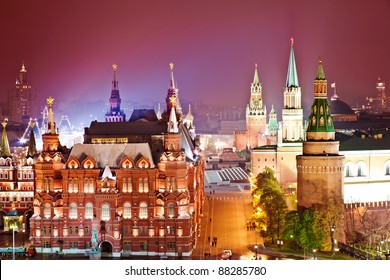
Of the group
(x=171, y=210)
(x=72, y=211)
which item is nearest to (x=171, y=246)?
(x=171, y=210)

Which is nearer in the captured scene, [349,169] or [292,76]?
[349,169]

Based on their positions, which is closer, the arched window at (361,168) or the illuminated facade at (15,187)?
the illuminated facade at (15,187)

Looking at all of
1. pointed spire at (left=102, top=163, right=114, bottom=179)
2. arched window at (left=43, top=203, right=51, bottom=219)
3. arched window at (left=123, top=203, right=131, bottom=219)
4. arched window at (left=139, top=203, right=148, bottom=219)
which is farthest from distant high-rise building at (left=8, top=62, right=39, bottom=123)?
arched window at (left=139, top=203, right=148, bottom=219)

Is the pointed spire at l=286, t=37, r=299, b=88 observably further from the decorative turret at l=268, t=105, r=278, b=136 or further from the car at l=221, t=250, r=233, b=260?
the car at l=221, t=250, r=233, b=260

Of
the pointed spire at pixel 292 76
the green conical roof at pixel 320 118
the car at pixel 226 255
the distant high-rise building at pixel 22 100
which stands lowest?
the car at pixel 226 255

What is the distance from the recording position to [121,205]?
86.2 feet

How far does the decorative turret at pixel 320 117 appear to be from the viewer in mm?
29922

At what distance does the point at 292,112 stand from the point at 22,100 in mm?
14711

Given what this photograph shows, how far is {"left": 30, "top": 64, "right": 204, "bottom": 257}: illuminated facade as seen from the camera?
26141 millimetres

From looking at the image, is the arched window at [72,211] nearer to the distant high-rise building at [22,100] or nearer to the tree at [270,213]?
the distant high-rise building at [22,100]

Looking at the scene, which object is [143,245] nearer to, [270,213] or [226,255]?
[226,255]

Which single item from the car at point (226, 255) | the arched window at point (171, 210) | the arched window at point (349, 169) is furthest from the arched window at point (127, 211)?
the arched window at point (349, 169)

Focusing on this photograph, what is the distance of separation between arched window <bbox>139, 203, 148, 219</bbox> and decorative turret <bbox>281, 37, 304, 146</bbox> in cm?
1840
